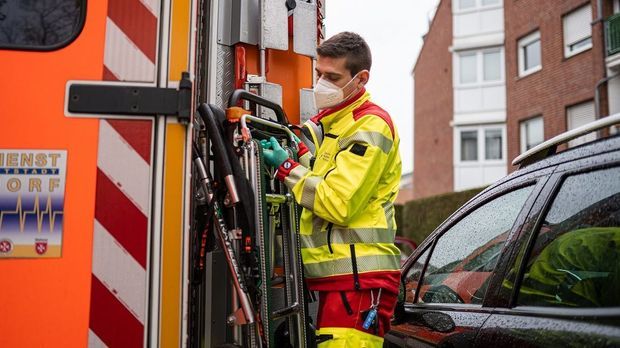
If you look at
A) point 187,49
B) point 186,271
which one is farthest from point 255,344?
point 187,49

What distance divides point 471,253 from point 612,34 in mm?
17219

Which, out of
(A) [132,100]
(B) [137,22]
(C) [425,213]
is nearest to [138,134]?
(A) [132,100]

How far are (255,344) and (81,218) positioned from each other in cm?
75

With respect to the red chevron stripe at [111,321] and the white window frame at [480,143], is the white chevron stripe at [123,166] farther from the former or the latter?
the white window frame at [480,143]

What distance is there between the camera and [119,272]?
1.91m

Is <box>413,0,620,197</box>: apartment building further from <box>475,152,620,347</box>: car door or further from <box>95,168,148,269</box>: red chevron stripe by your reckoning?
<box>95,168,148,269</box>: red chevron stripe

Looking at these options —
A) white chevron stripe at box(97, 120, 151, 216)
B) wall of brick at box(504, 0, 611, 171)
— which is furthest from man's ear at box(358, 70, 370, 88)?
wall of brick at box(504, 0, 611, 171)

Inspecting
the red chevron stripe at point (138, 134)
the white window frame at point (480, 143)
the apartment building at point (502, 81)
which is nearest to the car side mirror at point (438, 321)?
the red chevron stripe at point (138, 134)

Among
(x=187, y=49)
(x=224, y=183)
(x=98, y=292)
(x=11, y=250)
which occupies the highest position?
(x=187, y=49)

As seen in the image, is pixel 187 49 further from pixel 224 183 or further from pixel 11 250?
pixel 11 250

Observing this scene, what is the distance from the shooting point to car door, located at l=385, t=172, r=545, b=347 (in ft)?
9.21

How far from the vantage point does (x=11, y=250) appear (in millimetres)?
1848

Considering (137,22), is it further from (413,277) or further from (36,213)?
(413,277)

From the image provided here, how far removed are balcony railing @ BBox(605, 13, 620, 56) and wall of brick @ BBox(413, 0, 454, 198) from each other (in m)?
10.5
